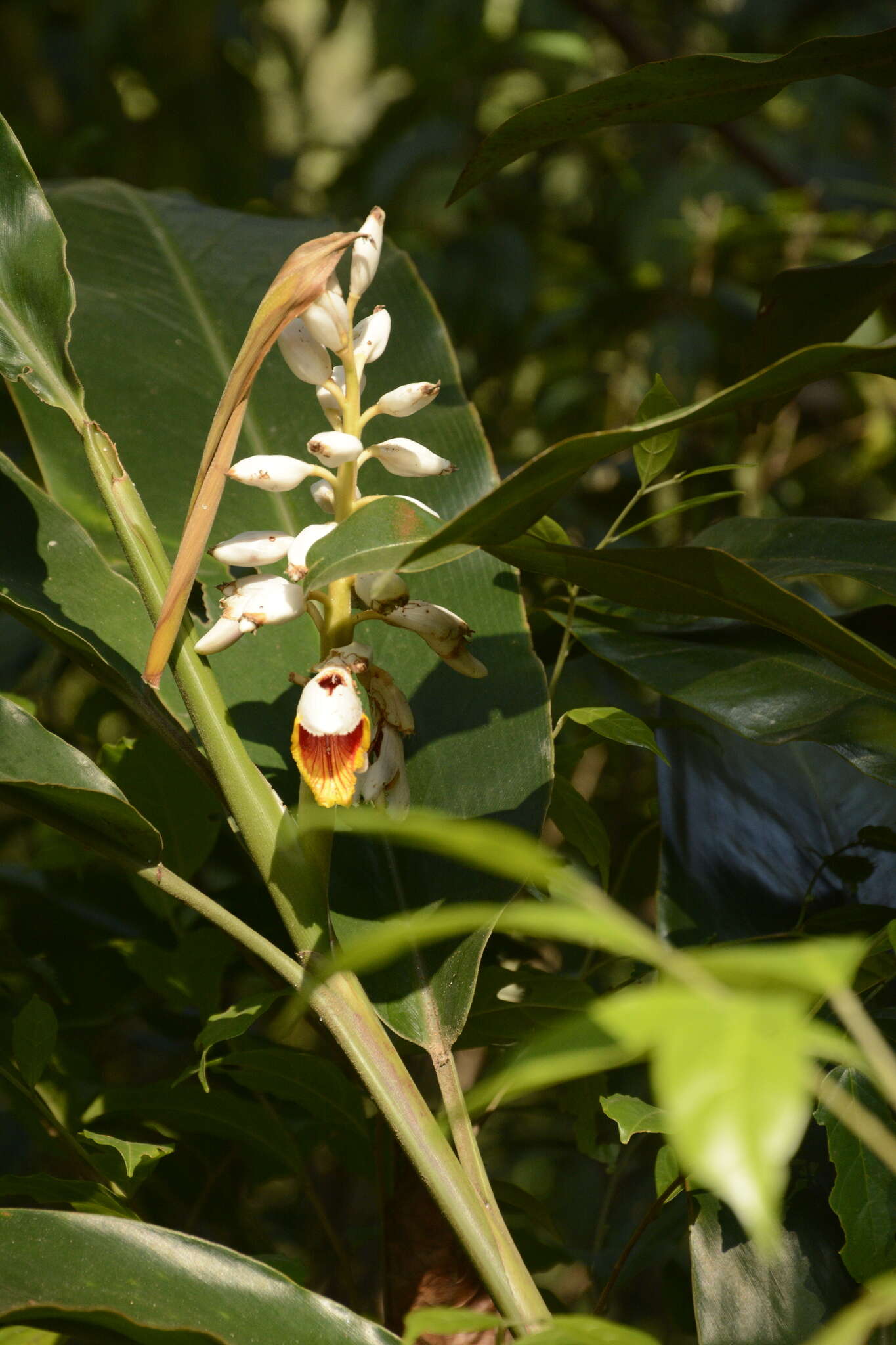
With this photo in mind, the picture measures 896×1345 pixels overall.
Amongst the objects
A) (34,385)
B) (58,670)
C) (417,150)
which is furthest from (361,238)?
(417,150)

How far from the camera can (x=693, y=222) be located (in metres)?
1.61

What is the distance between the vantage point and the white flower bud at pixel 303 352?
0.40m

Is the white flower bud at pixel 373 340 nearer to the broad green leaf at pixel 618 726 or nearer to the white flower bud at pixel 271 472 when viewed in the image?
the white flower bud at pixel 271 472

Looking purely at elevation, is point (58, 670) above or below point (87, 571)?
below

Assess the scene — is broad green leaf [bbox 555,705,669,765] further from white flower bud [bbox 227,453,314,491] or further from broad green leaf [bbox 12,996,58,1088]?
broad green leaf [bbox 12,996,58,1088]

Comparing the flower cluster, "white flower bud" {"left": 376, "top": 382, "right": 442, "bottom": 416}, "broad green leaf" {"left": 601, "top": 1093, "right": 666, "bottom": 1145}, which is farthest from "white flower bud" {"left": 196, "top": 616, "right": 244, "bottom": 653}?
"broad green leaf" {"left": 601, "top": 1093, "right": 666, "bottom": 1145}

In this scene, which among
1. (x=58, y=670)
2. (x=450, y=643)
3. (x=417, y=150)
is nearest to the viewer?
(x=450, y=643)

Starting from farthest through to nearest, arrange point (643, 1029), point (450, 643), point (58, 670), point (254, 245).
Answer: point (58, 670) → point (254, 245) → point (450, 643) → point (643, 1029)

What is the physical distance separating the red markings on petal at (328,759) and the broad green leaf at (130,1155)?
0.54 feet

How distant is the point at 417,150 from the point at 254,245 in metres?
1.09

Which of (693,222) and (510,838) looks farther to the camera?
(693,222)

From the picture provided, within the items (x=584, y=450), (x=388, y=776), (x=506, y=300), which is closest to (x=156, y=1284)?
(x=388, y=776)

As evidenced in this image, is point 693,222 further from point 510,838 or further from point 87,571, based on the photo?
point 510,838

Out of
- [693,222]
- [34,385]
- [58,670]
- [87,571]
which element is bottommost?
[58,670]
